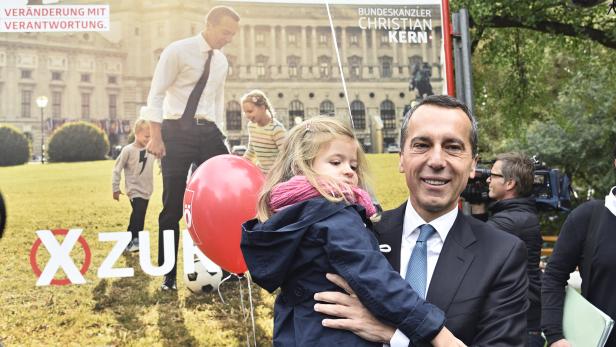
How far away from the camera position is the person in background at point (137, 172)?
4.17m

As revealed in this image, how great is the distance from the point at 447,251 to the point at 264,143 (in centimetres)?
272

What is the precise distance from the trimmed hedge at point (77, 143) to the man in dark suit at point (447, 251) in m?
2.77

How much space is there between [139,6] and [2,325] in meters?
2.08

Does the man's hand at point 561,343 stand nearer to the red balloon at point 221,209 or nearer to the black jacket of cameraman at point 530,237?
the black jacket of cameraman at point 530,237

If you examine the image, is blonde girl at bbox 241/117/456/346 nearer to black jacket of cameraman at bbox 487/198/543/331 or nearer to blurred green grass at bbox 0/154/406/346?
black jacket of cameraman at bbox 487/198/543/331

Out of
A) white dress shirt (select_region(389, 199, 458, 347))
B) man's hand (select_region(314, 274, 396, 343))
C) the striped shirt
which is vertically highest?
the striped shirt

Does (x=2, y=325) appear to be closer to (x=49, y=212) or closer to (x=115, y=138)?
(x=49, y=212)

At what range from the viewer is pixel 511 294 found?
5.47ft

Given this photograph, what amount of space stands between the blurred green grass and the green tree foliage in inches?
154

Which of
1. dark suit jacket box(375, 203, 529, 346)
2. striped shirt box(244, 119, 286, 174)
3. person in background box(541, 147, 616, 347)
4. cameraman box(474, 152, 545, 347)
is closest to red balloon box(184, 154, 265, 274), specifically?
striped shirt box(244, 119, 286, 174)

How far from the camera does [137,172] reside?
423 centimetres

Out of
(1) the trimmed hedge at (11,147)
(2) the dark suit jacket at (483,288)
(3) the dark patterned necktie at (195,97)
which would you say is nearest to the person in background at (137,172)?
(3) the dark patterned necktie at (195,97)

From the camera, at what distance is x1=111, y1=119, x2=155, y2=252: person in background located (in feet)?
13.7

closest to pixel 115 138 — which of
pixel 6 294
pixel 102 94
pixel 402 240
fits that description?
pixel 102 94
